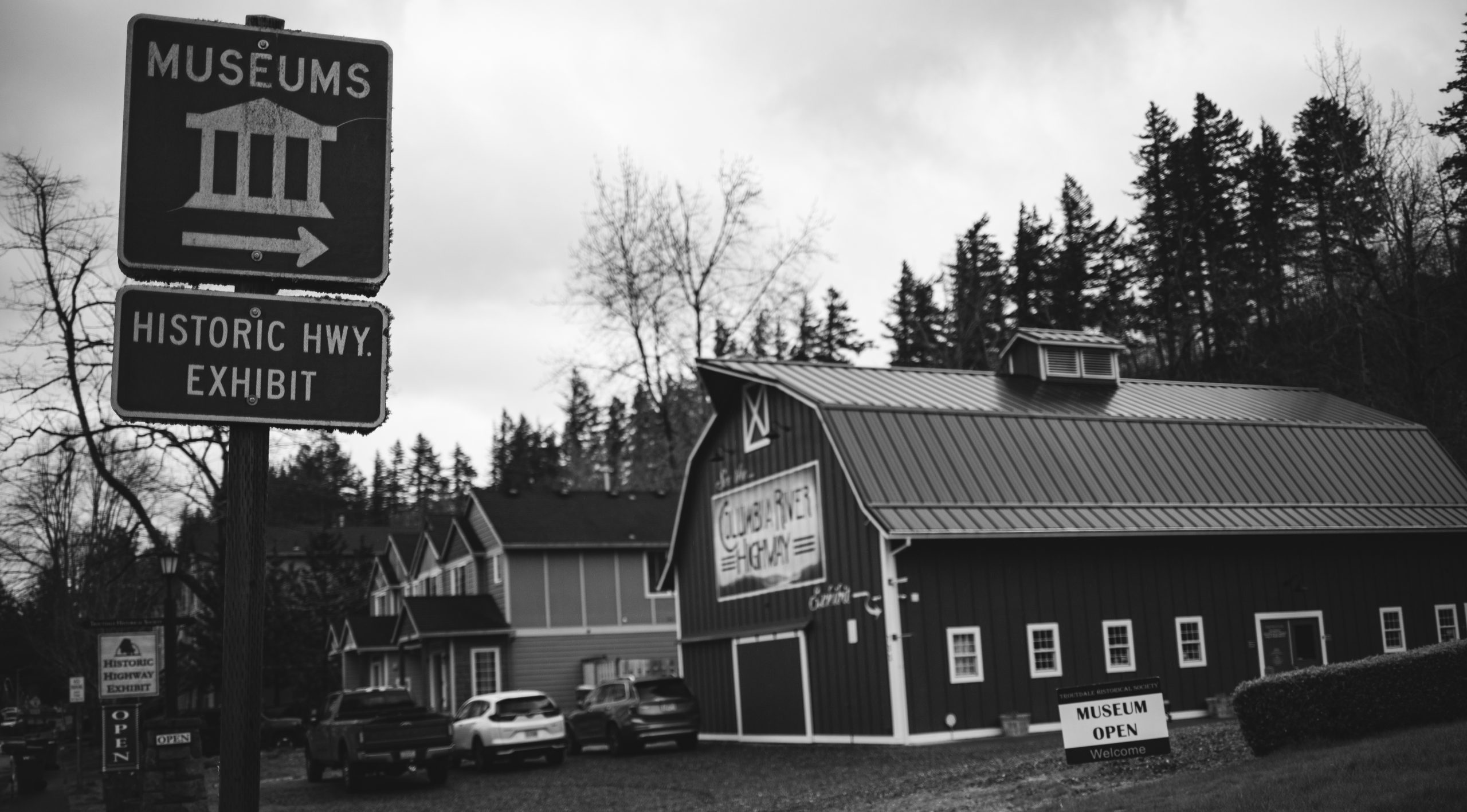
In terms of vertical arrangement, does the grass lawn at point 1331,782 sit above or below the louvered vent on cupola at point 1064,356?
below

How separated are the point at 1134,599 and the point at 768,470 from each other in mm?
8069

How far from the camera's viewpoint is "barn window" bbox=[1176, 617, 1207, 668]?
26250mm

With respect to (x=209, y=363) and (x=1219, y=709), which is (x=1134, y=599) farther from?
(x=209, y=363)

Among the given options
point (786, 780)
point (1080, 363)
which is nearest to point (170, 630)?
point (786, 780)

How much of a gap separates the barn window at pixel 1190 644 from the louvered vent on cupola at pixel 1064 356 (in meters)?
7.25

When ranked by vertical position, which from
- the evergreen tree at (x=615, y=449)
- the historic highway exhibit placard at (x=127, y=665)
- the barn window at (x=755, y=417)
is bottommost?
the historic highway exhibit placard at (x=127, y=665)

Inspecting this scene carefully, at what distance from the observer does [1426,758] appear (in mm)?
10539

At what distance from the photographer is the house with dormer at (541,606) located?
139 ft

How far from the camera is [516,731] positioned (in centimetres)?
2636

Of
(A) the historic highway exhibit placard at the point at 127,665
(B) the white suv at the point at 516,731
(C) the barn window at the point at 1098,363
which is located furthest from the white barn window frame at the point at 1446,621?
(A) the historic highway exhibit placard at the point at 127,665

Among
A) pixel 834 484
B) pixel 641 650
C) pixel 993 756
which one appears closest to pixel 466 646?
pixel 641 650

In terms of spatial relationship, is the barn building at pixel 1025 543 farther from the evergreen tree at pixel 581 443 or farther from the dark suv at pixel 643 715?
the evergreen tree at pixel 581 443

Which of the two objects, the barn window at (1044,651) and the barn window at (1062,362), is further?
the barn window at (1062,362)

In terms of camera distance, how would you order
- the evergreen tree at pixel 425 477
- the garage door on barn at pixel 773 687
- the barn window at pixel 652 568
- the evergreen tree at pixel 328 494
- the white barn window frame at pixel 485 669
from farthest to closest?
the evergreen tree at pixel 425 477
the evergreen tree at pixel 328 494
the barn window at pixel 652 568
the white barn window frame at pixel 485 669
the garage door on barn at pixel 773 687
